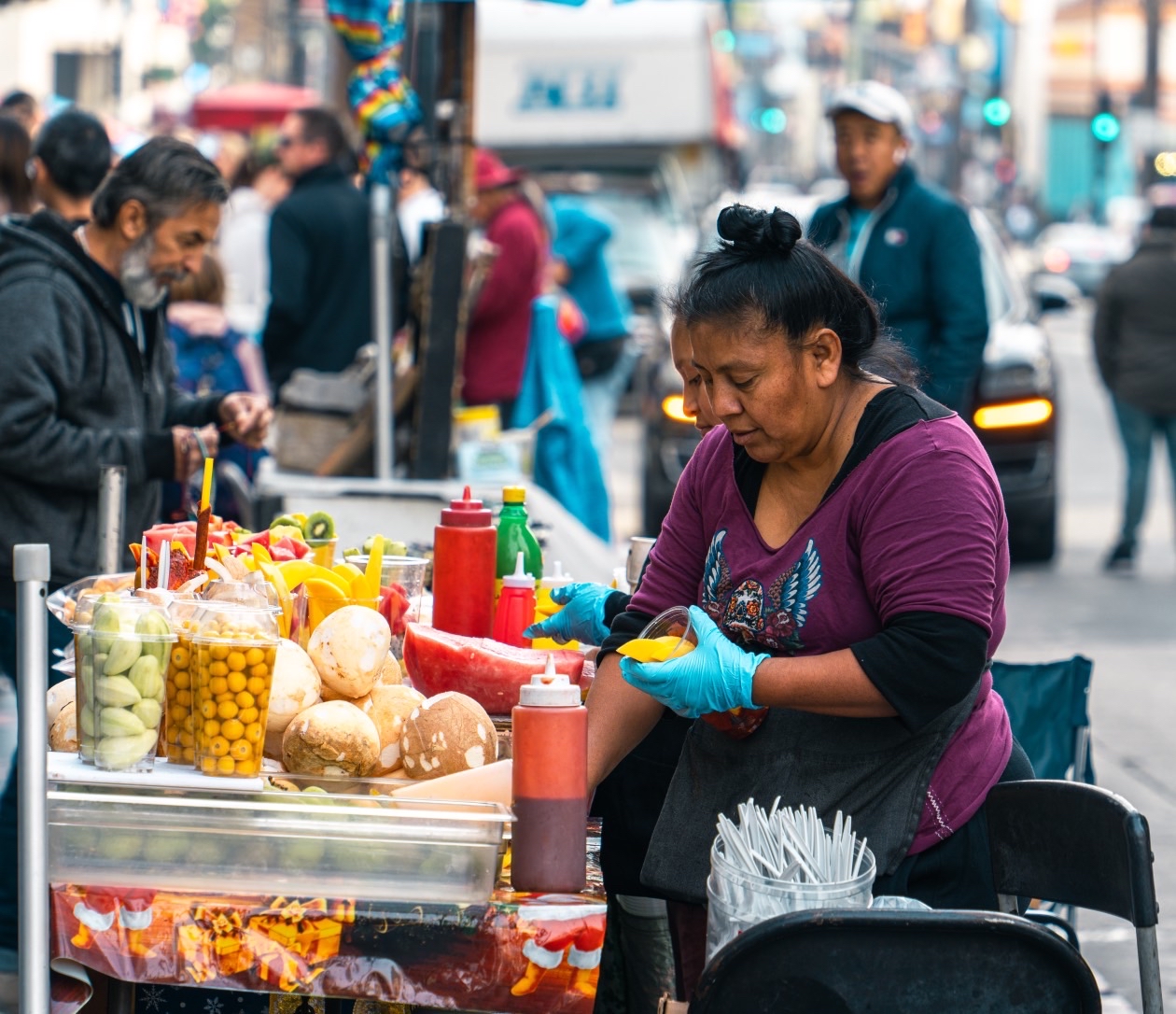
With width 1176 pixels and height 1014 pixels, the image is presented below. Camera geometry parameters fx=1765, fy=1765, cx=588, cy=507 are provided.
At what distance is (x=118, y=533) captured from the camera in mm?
3889

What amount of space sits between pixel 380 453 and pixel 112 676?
3.75 metres

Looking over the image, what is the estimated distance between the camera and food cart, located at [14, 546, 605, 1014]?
8.21ft

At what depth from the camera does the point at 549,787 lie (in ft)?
8.39

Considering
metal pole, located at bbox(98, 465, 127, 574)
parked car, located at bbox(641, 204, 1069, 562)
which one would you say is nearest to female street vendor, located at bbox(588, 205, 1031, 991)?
metal pole, located at bbox(98, 465, 127, 574)

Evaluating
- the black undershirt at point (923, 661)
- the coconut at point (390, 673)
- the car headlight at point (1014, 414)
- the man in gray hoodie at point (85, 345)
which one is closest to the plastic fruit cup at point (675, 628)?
the black undershirt at point (923, 661)

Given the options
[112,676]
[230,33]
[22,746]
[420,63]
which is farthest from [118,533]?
[230,33]

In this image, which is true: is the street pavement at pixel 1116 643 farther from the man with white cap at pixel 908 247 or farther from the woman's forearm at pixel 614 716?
the woman's forearm at pixel 614 716

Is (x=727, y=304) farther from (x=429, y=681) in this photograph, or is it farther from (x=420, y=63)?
(x=420, y=63)

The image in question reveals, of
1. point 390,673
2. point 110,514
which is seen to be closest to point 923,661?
point 390,673

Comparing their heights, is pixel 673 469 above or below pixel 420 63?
below

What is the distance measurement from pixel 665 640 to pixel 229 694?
2.18 ft

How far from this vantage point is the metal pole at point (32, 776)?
2293mm

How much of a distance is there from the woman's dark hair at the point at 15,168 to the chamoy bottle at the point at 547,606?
3.71 metres

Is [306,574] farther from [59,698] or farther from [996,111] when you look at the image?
[996,111]
